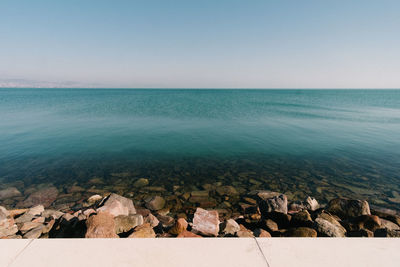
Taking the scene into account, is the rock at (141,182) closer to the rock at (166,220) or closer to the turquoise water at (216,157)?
the turquoise water at (216,157)

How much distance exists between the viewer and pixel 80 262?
297 cm

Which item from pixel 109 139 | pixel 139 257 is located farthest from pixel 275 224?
pixel 109 139

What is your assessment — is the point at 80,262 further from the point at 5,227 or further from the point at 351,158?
the point at 351,158

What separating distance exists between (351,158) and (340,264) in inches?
535

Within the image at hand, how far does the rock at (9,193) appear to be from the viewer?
9.06 m

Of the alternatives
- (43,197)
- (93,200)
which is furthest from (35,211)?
(43,197)

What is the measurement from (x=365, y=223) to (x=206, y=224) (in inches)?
170

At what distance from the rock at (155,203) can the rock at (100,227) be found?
3.85 meters

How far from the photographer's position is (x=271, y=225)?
5.80 m

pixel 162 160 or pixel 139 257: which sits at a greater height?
pixel 139 257

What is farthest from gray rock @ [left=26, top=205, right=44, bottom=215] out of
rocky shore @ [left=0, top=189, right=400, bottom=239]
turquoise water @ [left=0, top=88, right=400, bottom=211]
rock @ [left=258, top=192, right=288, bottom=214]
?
rock @ [left=258, top=192, right=288, bottom=214]

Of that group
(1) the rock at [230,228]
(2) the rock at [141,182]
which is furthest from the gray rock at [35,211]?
(1) the rock at [230,228]

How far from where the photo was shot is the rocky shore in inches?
189

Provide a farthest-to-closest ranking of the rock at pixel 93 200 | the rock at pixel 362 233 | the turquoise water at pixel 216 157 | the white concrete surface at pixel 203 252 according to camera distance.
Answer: the turquoise water at pixel 216 157
the rock at pixel 93 200
the rock at pixel 362 233
the white concrete surface at pixel 203 252
